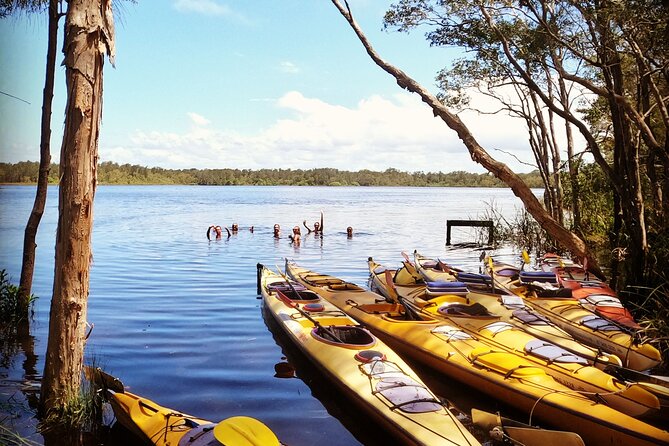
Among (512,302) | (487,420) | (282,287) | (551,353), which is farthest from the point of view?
(282,287)

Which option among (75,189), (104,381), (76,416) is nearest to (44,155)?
(75,189)

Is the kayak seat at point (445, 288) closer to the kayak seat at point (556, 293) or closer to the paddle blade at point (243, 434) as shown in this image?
the kayak seat at point (556, 293)

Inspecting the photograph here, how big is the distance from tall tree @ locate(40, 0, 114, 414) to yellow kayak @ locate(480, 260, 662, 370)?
20.0ft

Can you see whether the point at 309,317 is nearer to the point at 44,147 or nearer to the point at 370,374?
the point at 370,374

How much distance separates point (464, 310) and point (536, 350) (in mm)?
1861

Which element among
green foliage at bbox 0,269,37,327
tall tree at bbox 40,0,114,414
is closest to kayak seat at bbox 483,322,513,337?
tall tree at bbox 40,0,114,414

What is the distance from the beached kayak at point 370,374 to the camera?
16.7 ft

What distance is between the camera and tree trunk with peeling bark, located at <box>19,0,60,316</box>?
7.75 m

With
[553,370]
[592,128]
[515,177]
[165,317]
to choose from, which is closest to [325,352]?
[553,370]

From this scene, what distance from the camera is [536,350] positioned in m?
6.96

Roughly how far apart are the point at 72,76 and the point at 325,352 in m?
4.14

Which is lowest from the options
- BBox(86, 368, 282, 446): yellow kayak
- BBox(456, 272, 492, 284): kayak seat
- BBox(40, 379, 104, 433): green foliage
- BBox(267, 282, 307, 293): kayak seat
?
BBox(40, 379, 104, 433): green foliage

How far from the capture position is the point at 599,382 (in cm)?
605

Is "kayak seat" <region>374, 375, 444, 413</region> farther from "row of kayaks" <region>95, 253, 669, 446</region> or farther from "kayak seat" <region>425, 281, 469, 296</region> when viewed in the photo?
"kayak seat" <region>425, 281, 469, 296</region>
